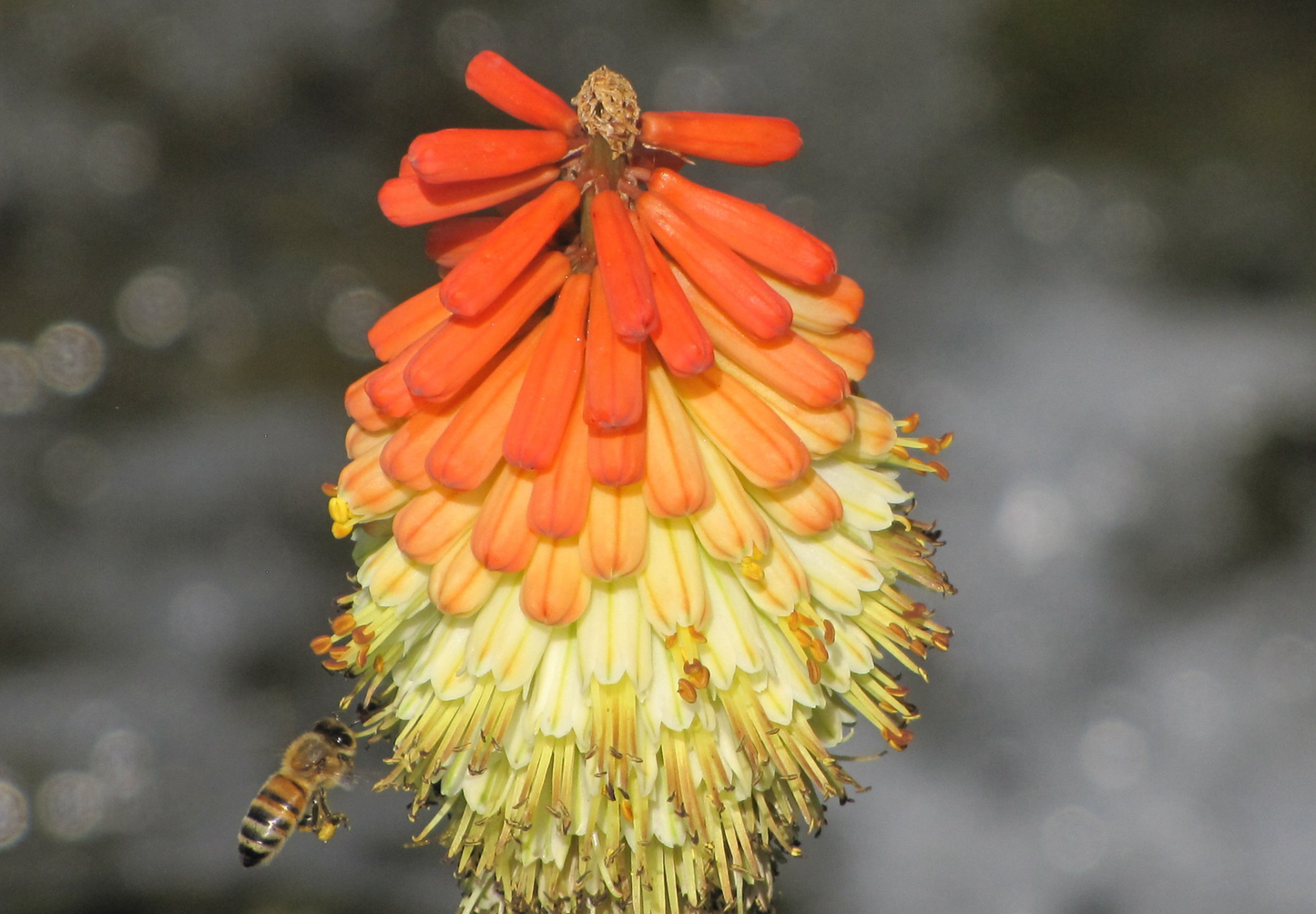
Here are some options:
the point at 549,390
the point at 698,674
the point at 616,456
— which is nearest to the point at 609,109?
the point at 549,390

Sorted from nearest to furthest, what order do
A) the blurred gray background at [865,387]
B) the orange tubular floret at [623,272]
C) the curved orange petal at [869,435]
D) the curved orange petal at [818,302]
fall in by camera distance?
the orange tubular floret at [623,272] → the curved orange petal at [818,302] → the curved orange petal at [869,435] → the blurred gray background at [865,387]

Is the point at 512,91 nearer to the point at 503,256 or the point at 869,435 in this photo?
the point at 503,256

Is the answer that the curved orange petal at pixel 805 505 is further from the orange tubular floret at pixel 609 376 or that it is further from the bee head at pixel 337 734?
the bee head at pixel 337 734

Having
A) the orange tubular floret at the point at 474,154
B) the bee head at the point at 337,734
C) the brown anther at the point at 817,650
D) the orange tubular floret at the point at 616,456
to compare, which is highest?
the orange tubular floret at the point at 474,154

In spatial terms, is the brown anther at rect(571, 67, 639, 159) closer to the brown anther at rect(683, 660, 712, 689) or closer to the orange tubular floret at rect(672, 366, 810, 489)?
the orange tubular floret at rect(672, 366, 810, 489)

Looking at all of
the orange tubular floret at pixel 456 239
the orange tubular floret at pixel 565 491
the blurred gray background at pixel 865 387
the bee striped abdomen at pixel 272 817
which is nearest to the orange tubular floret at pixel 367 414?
the orange tubular floret at pixel 456 239

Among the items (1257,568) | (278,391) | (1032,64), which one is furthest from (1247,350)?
(278,391)

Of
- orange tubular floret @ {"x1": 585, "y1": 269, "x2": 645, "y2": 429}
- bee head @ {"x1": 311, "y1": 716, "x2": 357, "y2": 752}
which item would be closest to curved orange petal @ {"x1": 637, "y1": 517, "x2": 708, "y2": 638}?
orange tubular floret @ {"x1": 585, "y1": 269, "x2": 645, "y2": 429}
